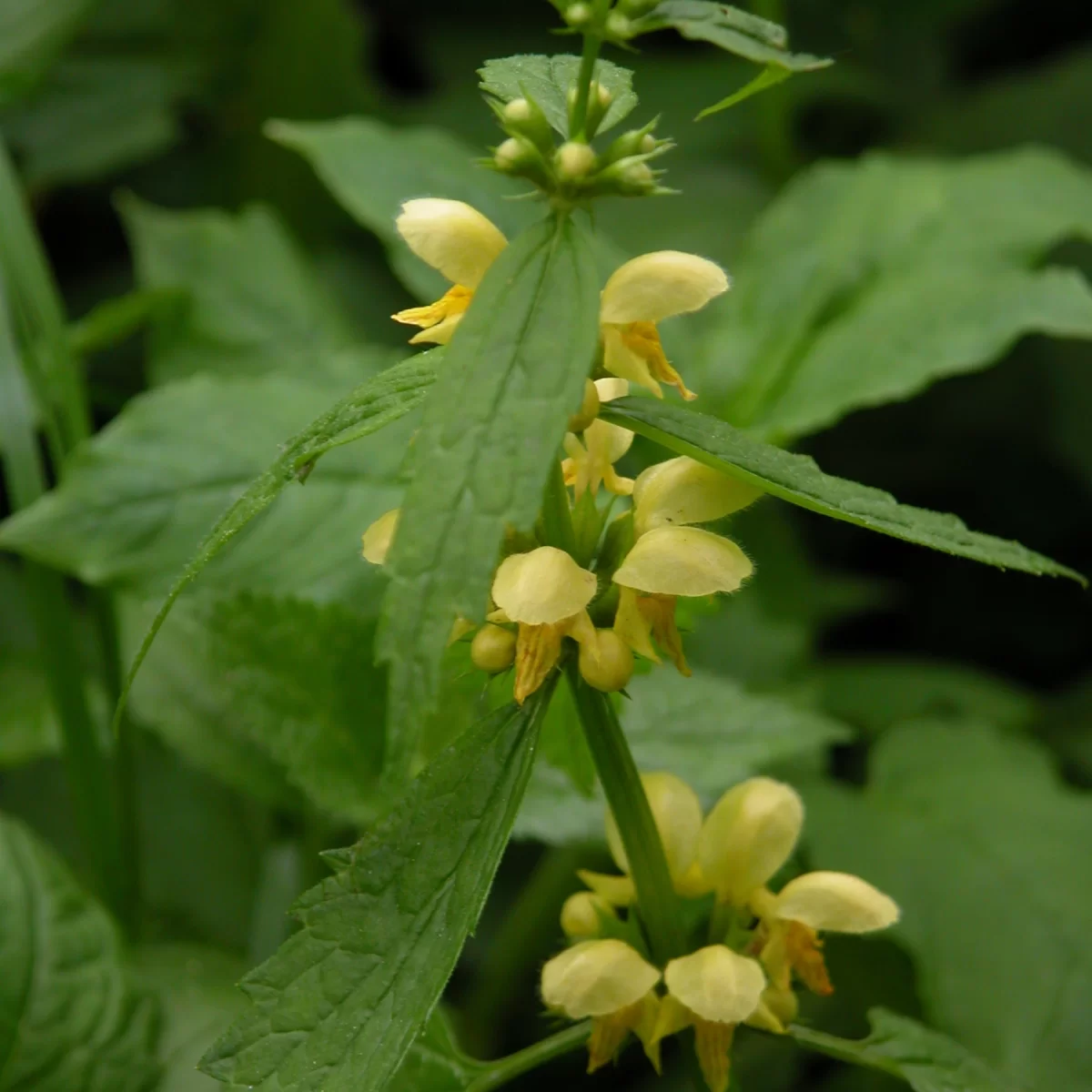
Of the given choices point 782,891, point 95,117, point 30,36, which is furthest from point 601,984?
point 95,117

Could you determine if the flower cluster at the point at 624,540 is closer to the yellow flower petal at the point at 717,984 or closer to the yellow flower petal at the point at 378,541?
the yellow flower petal at the point at 378,541

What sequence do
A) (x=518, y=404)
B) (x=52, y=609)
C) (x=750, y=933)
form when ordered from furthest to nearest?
(x=52, y=609), (x=750, y=933), (x=518, y=404)

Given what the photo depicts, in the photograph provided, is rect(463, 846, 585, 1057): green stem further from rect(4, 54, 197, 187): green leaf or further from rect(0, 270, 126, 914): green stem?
rect(4, 54, 197, 187): green leaf

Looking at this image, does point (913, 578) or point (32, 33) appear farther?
point (913, 578)

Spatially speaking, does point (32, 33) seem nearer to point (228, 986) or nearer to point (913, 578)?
point (228, 986)

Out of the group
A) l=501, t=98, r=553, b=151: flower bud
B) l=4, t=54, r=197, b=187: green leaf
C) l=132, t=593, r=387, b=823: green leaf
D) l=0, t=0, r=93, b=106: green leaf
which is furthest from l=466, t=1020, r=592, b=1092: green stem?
l=4, t=54, r=197, b=187: green leaf

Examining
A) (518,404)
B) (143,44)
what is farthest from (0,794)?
(143,44)

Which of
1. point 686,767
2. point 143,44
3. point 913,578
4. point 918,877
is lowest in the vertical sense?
point 913,578
